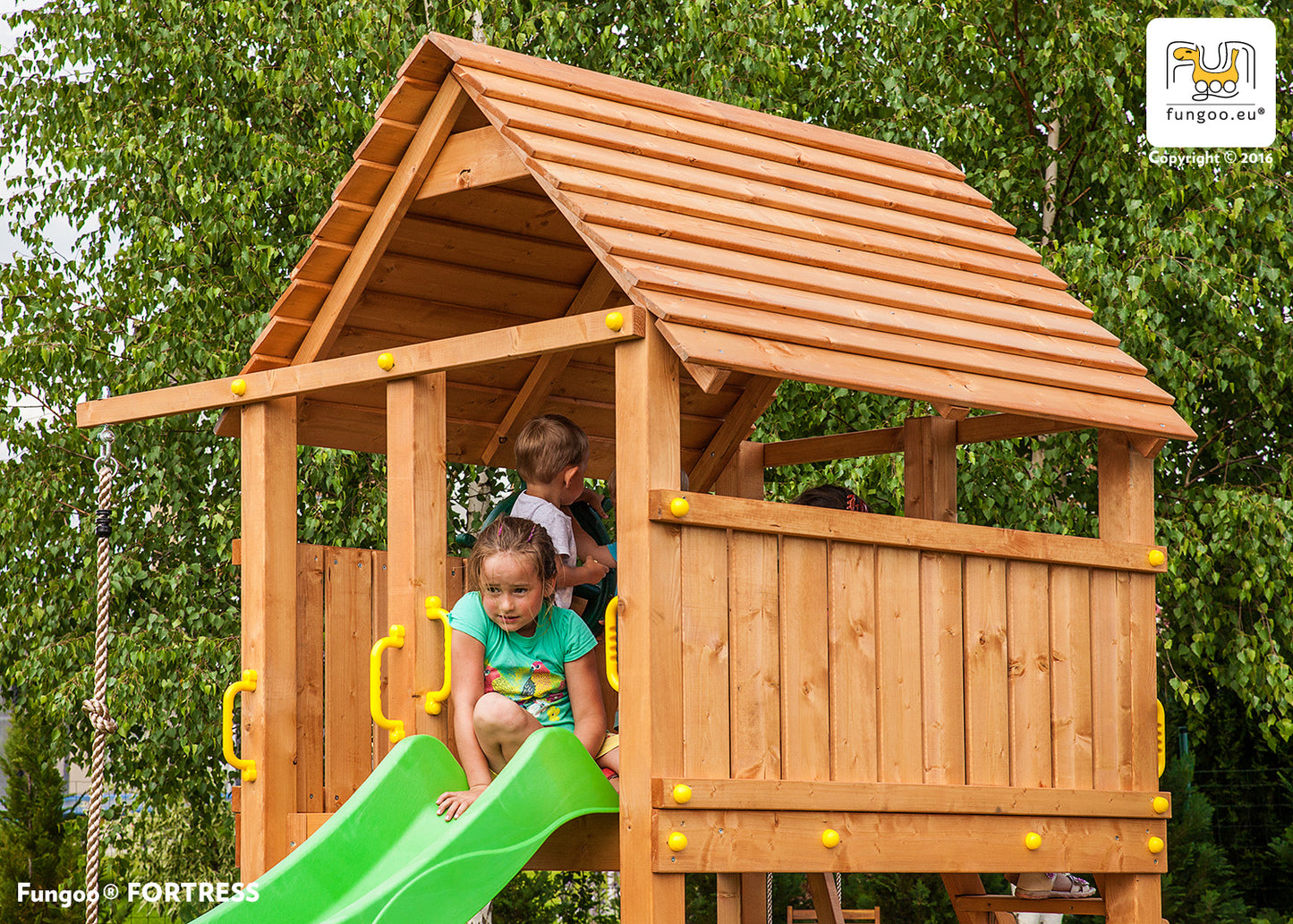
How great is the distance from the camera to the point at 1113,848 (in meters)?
5.71

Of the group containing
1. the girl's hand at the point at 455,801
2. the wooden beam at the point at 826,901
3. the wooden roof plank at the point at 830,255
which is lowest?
the wooden beam at the point at 826,901

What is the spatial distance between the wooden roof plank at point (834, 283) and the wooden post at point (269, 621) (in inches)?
69.2

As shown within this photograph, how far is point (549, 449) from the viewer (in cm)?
558

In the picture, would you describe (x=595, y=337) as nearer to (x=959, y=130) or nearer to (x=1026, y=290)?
(x=1026, y=290)

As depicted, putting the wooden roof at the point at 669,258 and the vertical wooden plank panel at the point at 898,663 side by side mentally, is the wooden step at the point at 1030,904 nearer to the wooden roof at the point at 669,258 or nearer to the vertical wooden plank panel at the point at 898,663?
the vertical wooden plank panel at the point at 898,663

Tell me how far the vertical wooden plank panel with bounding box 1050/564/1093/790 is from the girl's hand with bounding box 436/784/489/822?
2.11m

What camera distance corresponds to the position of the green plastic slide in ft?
14.3

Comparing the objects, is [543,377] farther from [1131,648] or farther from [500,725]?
[1131,648]

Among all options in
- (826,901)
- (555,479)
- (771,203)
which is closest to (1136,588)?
(771,203)

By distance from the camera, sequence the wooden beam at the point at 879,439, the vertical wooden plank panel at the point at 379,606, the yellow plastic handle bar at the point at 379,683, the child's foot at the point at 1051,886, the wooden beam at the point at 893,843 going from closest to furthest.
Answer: the wooden beam at the point at 893,843, the yellow plastic handle bar at the point at 379,683, the vertical wooden plank panel at the point at 379,606, the child's foot at the point at 1051,886, the wooden beam at the point at 879,439

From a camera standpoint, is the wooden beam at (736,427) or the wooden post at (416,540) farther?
the wooden beam at (736,427)

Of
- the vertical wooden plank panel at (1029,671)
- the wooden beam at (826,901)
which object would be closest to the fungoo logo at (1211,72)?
the wooden beam at (826,901)

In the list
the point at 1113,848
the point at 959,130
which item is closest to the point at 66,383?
the point at 959,130

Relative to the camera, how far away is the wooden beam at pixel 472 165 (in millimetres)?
5228
